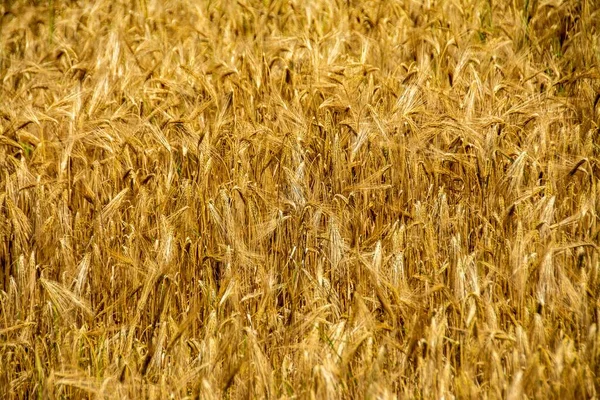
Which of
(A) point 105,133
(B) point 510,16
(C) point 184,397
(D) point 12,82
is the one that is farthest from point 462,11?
(C) point 184,397

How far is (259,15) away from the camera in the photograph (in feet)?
15.4

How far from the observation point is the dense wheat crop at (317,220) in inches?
84.6

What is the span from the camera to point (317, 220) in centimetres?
271

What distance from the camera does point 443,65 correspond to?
3824mm

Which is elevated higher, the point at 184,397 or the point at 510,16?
the point at 510,16

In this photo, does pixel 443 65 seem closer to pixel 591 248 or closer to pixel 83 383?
pixel 591 248

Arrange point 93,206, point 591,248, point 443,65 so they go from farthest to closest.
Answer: point 443,65 < point 93,206 < point 591,248

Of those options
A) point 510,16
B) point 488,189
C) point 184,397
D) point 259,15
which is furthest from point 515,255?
point 259,15

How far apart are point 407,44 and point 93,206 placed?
1.74 meters

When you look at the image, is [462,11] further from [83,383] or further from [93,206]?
[83,383]

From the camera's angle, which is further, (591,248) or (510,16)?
(510,16)

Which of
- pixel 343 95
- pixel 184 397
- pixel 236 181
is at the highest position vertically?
pixel 343 95

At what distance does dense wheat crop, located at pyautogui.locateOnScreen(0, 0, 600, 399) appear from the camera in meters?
2.15

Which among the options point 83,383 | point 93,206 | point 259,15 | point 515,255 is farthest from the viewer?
point 259,15
